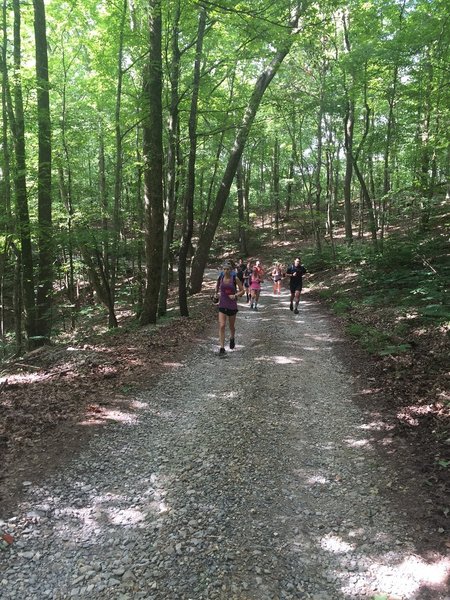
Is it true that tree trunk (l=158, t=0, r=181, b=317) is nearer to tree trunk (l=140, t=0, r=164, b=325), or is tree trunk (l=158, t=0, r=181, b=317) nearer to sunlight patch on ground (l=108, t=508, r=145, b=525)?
tree trunk (l=140, t=0, r=164, b=325)

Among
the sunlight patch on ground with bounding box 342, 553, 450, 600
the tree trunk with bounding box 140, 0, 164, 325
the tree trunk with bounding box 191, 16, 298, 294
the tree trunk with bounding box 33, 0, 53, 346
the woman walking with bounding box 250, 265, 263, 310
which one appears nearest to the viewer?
the sunlight patch on ground with bounding box 342, 553, 450, 600

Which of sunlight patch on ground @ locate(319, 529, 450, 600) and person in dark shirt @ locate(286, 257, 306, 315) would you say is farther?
person in dark shirt @ locate(286, 257, 306, 315)

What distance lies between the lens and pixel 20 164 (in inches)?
447

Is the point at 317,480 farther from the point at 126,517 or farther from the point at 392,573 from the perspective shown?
the point at 126,517

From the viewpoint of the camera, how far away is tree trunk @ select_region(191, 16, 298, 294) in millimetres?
15492

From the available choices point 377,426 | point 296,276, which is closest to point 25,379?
point 377,426

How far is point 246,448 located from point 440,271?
834 cm

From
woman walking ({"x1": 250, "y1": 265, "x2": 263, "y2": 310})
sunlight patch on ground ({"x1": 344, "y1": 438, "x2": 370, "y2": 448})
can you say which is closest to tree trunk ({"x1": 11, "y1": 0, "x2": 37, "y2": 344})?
woman walking ({"x1": 250, "y1": 265, "x2": 263, "y2": 310})

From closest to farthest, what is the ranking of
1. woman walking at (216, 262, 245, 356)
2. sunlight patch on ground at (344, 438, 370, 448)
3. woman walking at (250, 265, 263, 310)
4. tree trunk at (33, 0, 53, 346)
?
sunlight patch on ground at (344, 438, 370, 448) < woman walking at (216, 262, 245, 356) < tree trunk at (33, 0, 53, 346) < woman walking at (250, 265, 263, 310)

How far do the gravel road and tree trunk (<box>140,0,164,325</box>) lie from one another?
597 cm

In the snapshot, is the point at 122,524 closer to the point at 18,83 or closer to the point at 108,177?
the point at 18,83

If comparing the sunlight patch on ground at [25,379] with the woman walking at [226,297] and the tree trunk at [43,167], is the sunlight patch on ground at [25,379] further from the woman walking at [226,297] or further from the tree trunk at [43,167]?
the woman walking at [226,297]

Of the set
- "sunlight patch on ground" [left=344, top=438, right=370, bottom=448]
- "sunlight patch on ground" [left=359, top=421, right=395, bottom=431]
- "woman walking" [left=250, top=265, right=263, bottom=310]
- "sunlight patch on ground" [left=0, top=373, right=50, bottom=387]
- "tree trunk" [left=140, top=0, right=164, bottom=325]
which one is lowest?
"sunlight patch on ground" [left=0, top=373, right=50, bottom=387]

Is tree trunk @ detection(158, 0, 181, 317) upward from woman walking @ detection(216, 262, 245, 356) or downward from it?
upward
